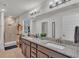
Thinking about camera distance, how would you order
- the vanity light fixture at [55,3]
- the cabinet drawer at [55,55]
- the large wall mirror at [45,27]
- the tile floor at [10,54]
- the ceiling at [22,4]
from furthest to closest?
the tile floor at [10,54] → the ceiling at [22,4] → the large wall mirror at [45,27] → the vanity light fixture at [55,3] → the cabinet drawer at [55,55]

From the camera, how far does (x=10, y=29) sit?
8.98 m

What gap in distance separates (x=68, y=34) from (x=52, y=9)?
107cm

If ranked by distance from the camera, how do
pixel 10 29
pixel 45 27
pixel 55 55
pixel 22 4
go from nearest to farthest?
pixel 55 55
pixel 45 27
pixel 22 4
pixel 10 29

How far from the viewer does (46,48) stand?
264 centimetres

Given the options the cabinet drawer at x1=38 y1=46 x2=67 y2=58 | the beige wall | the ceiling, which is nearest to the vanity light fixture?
the ceiling

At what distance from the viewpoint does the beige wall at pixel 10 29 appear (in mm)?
8791

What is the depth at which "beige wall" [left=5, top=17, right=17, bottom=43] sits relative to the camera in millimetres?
8791

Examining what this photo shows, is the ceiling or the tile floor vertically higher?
the ceiling

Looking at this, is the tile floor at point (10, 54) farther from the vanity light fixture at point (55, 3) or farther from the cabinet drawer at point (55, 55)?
the cabinet drawer at point (55, 55)

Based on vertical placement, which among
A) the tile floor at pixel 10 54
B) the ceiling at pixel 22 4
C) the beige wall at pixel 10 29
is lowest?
the tile floor at pixel 10 54

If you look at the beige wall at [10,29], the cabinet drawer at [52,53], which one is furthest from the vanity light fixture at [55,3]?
the beige wall at [10,29]

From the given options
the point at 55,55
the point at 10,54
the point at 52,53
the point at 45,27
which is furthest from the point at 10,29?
the point at 55,55

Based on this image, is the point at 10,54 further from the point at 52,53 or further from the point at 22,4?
the point at 52,53

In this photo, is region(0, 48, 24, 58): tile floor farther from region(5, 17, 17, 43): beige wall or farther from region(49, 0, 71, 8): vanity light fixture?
region(5, 17, 17, 43): beige wall
